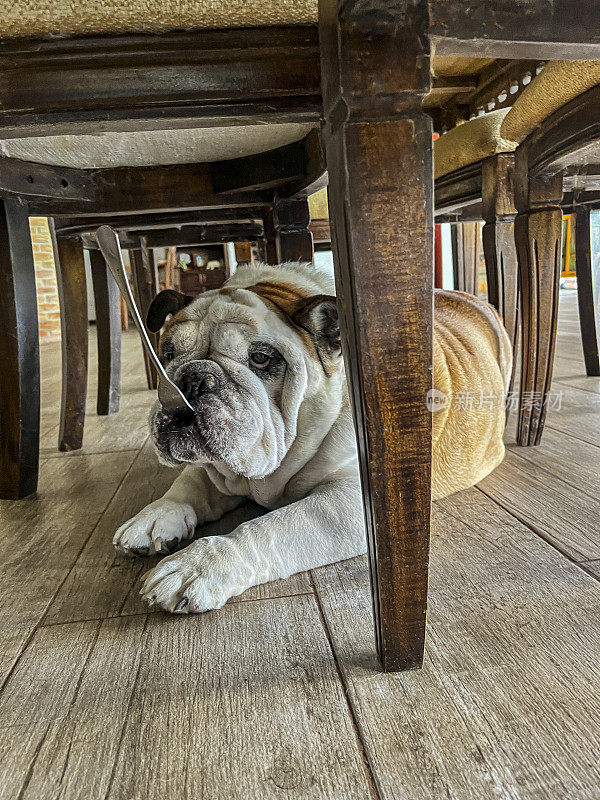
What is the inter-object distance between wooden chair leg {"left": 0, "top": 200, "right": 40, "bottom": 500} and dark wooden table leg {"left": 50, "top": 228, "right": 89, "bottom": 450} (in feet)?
→ 1.33

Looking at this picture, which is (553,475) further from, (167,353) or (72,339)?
(72,339)

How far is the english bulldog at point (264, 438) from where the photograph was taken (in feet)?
2.96

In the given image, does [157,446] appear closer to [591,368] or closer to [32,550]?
[32,550]

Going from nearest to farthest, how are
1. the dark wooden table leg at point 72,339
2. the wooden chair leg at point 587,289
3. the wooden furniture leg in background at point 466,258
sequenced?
the dark wooden table leg at point 72,339, the wooden chair leg at point 587,289, the wooden furniture leg in background at point 466,258

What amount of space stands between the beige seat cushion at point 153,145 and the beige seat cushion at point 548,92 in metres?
0.38

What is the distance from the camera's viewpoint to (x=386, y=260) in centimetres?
58

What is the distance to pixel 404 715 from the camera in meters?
0.60

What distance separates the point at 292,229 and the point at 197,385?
64cm

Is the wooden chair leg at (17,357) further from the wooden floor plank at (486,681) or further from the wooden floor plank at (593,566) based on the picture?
the wooden floor plank at (593,566)

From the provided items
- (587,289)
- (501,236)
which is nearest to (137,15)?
(501,236)

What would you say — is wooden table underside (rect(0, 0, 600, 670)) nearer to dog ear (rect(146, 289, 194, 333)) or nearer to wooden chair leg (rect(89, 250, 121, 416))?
dog ear (rect(146, 289, 194, 333))

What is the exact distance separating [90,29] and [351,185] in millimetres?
325

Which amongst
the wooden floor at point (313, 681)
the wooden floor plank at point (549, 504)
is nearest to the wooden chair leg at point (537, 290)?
the wooden floor plank at point (549, 504)

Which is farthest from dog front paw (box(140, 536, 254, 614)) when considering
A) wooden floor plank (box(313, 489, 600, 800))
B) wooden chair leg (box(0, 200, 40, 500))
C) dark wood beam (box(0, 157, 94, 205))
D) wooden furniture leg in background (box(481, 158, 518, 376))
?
wooden furniture leg in background (box(481, 158, 518, 376))
